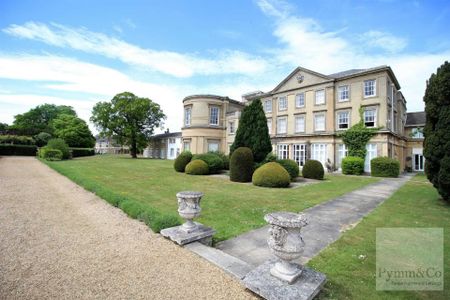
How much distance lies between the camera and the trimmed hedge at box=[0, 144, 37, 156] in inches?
1346

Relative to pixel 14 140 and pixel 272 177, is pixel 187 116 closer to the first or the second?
pixel 272 177

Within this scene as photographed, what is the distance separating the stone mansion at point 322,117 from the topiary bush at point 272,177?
517 inches

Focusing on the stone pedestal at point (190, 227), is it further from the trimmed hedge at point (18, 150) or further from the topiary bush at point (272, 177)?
the trimmed hedge at point (18, 150)

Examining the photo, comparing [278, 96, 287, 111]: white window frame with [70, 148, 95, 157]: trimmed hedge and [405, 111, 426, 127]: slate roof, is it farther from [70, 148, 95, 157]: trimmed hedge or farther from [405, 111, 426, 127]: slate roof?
[70, 148, 95, 157]: trimmed hedge

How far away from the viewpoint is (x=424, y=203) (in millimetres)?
8984

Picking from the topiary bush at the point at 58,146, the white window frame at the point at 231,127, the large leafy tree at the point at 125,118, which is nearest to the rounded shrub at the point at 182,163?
the white window frame at the point at 231,127

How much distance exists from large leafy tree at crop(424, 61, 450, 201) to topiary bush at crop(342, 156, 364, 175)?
1225 cm

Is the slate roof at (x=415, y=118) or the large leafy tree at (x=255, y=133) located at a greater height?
the slate roof at (x=415, y=118)

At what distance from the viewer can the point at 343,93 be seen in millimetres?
23516

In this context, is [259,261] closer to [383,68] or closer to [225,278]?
[225,278]

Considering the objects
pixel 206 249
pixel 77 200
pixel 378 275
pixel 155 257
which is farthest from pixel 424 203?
pixel 77 200


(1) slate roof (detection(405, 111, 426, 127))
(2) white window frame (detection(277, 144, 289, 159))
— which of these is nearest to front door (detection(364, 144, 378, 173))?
(2) white window frame (detection(277, 144, 289, 159))

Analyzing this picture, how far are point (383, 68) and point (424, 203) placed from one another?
16.3 m

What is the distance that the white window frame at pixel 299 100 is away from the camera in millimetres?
26156
